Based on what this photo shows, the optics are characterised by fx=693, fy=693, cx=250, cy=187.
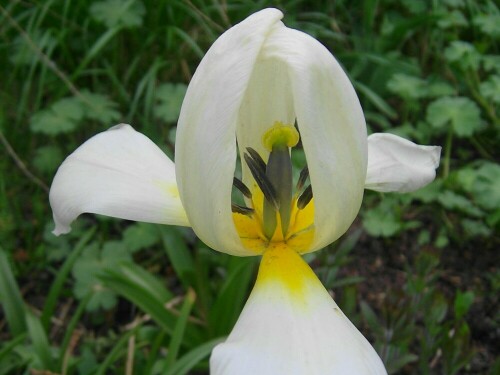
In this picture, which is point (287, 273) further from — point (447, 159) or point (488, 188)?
point (447, 159)

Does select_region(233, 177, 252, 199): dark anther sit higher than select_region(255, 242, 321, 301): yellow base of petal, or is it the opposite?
select_region(233, 177, 252, 199): dark anther

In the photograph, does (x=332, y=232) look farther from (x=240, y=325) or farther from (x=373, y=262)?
(x=373, y=262)

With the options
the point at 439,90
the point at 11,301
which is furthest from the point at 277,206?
the point at 439,90

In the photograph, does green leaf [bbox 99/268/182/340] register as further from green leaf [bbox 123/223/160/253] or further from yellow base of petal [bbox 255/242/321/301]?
yellow base of petal [bbox 255/242/321/301]

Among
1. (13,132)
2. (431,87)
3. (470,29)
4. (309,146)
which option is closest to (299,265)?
(309,146)

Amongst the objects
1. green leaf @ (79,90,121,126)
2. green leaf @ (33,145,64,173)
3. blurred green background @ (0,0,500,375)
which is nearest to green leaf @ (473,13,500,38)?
blurred green background @ (0,0,500,375)
